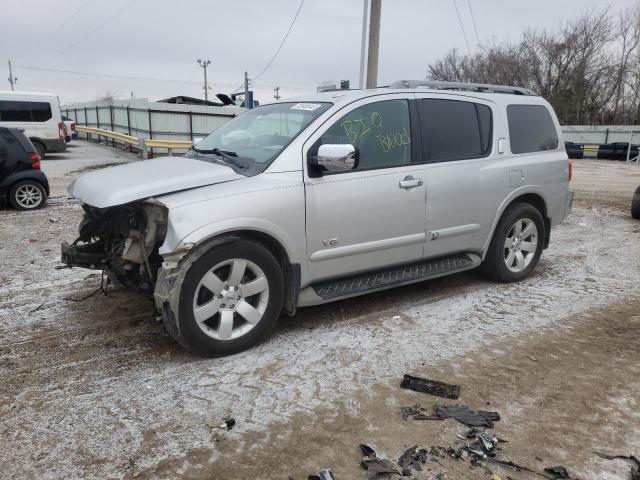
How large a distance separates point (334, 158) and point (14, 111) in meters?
18.4

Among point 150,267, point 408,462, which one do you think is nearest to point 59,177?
point 150,267

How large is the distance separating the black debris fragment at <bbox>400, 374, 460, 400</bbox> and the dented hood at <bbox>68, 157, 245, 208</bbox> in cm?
184

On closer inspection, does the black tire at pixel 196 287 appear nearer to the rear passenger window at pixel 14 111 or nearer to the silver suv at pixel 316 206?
the silver suv at pixel 316 206

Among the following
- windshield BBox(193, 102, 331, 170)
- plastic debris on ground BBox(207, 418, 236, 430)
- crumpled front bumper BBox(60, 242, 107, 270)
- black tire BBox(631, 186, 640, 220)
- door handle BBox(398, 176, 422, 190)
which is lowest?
plastic debris on ground BBox(207, 418, 236, 430)

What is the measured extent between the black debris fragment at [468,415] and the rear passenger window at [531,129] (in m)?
3.13

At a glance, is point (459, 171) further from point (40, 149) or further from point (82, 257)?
point (40, 149)

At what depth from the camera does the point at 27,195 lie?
386 inches

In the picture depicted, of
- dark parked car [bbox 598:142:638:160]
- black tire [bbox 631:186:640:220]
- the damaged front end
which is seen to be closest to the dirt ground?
the damaged front end

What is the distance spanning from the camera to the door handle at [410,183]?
174 inches

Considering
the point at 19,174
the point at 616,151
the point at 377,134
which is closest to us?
the point at 377,134

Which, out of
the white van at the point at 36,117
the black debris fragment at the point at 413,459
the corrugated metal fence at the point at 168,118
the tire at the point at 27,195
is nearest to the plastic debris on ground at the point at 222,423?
the black debris fragment at the point at 413,459

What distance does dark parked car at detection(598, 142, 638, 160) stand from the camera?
26281 mm

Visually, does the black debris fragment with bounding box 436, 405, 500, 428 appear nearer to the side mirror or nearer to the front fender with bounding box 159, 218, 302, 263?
the front fender with bounding box 159, 218, 302, 263

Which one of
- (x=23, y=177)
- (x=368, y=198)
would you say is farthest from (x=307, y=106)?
(x=23, y=177)
